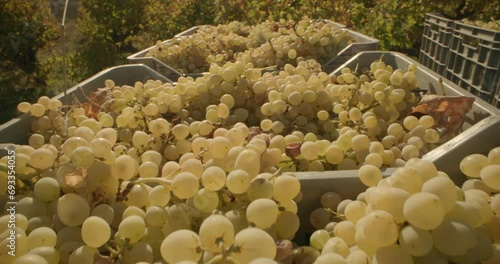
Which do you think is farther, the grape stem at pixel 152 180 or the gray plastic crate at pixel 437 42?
the gray plastic crate at pixel 437 42

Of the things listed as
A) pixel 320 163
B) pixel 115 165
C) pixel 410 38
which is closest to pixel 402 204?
pixel 320 163

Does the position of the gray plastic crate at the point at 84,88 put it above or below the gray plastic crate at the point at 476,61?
above

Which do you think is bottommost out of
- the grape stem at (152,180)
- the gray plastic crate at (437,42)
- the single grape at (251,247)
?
the gray plastic crate at (437,42)

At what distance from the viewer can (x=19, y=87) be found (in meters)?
5.84

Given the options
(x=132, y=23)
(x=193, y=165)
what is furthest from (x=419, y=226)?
(x=132, y=23)

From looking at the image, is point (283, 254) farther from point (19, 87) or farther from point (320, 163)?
point (19, 87)

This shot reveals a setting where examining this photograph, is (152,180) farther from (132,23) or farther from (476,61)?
(132,23)

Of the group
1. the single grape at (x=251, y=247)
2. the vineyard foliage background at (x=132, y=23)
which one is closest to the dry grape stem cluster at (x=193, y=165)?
the single grape at (x=251, y=247)

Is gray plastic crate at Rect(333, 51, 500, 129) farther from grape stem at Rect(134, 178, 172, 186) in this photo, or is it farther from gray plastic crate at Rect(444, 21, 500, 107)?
grape stem at Rect(134, 178, 172, 186)

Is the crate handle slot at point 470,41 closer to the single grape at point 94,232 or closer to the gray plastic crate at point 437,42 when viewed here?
the gray plastic crate at point 437,42

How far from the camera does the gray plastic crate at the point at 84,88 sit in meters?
1.26

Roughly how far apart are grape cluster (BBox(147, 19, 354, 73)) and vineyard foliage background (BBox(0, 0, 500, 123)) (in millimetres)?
3048

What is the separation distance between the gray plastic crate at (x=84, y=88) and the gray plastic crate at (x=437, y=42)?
2.01 metres

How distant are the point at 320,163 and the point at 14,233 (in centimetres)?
73
